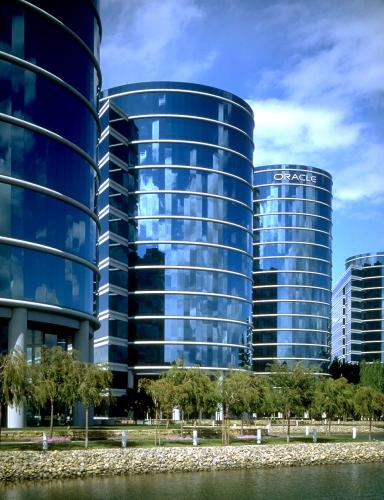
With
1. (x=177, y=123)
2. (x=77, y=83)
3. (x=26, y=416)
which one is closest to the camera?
(x=26, y=416)

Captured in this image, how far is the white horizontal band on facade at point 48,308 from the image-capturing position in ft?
193

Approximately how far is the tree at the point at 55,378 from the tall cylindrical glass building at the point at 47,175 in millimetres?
9229

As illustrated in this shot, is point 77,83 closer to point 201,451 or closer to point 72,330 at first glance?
point 72,330

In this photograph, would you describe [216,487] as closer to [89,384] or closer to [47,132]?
[89,384]

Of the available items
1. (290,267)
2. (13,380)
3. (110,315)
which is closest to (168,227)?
(110,315)

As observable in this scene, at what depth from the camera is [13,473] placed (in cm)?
4219

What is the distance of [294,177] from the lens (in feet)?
547

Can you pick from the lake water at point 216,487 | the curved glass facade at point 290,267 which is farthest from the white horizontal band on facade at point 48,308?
the curved glass facade at point 290,267

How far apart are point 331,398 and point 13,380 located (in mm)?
40575

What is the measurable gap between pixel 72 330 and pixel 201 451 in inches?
867

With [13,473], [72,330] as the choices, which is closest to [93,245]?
[72,330]

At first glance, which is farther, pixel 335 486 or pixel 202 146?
pixel 202 146

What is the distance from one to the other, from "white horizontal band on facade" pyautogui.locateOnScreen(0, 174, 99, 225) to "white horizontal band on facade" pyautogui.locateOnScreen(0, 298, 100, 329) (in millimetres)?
8975

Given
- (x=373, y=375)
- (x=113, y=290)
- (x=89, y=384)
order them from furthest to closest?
(x=373, y=375) → (x=113, y=290) → (x=89, y=384)
